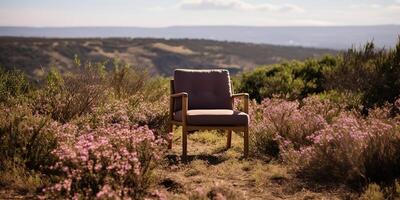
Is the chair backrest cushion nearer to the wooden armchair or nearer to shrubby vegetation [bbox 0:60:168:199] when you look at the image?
the wooden armchair

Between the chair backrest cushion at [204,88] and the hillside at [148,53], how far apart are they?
46916 millimetres

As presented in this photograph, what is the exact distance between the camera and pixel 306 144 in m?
6.40

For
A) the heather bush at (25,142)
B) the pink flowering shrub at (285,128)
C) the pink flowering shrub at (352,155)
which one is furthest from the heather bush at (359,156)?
the heather bush at (25,142)

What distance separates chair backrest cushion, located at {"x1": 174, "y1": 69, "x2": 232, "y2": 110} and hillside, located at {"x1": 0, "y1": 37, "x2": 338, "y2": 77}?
154ft

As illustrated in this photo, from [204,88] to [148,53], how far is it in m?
75.5

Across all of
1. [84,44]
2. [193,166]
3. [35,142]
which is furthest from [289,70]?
[84,44]

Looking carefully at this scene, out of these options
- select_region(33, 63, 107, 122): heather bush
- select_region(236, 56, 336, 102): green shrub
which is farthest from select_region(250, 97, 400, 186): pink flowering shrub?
select_region(236, 56, 336, 102): green shrub

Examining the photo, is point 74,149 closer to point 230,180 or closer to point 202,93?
point 230,180

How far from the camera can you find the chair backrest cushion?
7441mm

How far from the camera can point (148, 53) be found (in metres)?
82.1

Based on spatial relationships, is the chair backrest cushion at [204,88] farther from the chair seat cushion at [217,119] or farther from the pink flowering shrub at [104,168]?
the pink flowering shrub at [104,168]

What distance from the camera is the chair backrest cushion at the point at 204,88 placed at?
293 inches

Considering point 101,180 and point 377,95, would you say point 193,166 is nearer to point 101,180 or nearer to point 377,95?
point 101,180

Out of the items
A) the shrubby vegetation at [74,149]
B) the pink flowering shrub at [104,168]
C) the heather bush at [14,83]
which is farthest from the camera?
the heather bush at [14,83]
